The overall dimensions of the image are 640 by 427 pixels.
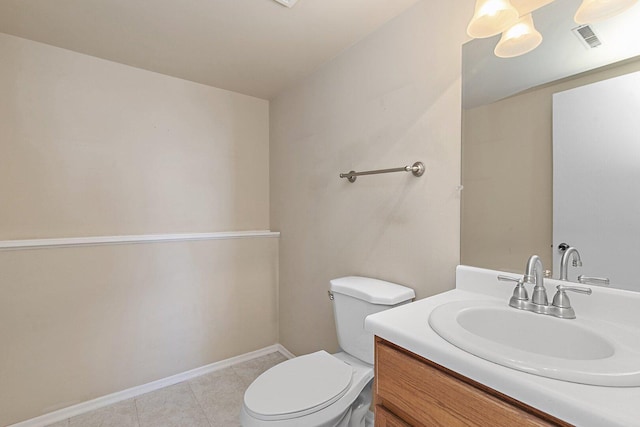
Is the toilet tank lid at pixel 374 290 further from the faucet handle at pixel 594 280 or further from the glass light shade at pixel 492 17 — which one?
the glass light shade at pixel 492 17

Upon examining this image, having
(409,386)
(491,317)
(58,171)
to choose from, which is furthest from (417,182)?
(58,171)

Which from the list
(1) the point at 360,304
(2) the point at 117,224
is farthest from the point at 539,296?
(2) the point at 117,224

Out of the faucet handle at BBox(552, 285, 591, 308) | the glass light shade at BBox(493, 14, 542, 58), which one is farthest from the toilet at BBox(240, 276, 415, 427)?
the glass light shade at BBox(493, 14, 542, 58)

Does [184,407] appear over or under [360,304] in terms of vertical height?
under

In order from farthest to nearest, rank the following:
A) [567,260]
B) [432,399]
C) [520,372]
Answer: [567,260], [432,399], [520,372]

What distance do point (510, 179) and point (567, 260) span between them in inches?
12.8

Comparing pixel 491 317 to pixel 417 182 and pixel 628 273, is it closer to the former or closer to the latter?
pixel 628 273

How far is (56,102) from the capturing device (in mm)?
1698

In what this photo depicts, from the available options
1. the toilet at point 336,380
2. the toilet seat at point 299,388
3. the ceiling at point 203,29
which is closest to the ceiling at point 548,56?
the ceiling at point 203,29

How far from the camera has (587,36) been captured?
908 millimetres

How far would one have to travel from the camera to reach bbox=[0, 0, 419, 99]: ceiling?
1.35 m

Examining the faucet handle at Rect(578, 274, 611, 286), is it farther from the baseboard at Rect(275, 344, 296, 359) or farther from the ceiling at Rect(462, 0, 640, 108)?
the baseboard at Rect(275, 344, 296, 359)

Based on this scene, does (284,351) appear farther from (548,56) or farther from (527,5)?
(527,5)

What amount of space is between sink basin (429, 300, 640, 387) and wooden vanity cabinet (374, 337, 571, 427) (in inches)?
2.9
